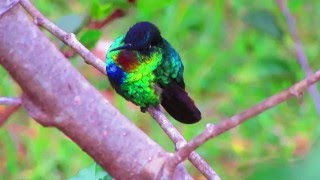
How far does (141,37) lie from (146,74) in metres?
0.05

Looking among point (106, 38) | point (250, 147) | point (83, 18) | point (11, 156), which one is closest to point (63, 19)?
point (83, 18)

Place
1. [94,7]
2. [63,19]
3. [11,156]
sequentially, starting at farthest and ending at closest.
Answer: [11,156], [63,19], [94,7]

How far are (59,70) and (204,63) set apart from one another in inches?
70.8

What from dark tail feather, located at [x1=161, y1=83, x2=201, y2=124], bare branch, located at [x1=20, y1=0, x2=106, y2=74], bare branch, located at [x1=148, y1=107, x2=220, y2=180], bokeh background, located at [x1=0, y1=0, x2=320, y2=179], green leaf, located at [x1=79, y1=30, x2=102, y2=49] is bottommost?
bare branch, located at [x1=20, y1=0, x2=106, y2=74]

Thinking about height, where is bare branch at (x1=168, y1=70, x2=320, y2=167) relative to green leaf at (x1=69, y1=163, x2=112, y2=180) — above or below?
above

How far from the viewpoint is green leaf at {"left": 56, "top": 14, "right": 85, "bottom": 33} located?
1.35 meters

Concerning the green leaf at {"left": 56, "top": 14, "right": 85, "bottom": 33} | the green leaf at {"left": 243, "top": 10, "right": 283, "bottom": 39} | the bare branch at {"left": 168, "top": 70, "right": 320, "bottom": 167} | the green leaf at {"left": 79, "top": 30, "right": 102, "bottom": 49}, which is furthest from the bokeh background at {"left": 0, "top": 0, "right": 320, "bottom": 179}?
the bare branch at {"left": 168, "top": 70, "right": 320, "bottom": 167}

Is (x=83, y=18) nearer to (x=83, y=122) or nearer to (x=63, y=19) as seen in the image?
(x=63, y=19)

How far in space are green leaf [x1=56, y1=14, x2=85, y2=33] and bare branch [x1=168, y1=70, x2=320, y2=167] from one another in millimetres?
775

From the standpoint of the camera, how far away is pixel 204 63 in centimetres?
237

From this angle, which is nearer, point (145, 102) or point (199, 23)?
point (145, 102)

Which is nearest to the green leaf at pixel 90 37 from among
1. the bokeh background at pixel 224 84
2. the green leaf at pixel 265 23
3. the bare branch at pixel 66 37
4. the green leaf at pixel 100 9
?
the green leaf at pixel 100 9

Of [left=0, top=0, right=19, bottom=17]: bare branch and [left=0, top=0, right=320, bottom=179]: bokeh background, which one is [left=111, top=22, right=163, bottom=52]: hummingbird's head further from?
[left=0, top=0, right=320, bottom=179]: bokeh background

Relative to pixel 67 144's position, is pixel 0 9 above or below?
below
